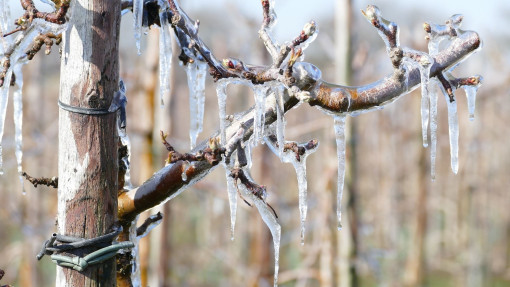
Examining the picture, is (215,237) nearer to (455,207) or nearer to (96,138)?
(455,207)

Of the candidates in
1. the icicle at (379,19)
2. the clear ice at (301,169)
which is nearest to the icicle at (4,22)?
the clear ice at (301,169)

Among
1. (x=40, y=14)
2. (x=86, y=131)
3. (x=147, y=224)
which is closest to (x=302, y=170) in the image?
(x=147, y=224)

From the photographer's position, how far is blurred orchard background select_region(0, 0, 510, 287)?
18.1 ft

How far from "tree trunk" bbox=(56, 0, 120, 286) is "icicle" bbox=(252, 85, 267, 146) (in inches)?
Result: 17.4

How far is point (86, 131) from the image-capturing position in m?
1.58

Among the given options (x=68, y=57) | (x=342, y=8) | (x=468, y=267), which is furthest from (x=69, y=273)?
(x=468, y=267)

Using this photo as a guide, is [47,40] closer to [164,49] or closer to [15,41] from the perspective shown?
[15,41]

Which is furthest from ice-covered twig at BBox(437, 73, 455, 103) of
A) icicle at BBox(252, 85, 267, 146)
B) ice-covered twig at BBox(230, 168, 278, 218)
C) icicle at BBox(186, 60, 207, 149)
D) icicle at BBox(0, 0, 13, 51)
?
icicle at BBox(0, 0, 13, 51)

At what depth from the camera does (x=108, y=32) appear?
1587mm

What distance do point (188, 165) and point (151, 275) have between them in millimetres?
4157

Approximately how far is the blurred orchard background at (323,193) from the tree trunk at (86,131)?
0.65 metres

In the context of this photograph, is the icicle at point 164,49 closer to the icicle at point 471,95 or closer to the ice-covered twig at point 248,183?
the ice-covered twig at point 248,183

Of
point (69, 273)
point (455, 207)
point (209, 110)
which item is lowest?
point (69, 273)

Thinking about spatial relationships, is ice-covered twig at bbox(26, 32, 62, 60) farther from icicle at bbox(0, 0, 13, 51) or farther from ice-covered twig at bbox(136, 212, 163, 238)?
ice-covered twig at bbox(136, 212, 163, 238)
